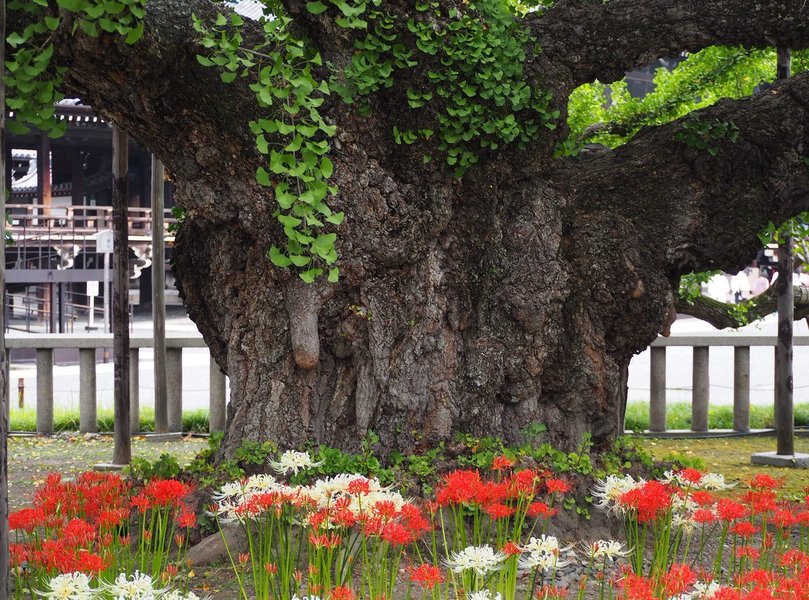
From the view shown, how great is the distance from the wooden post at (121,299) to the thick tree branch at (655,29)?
11.6 ft

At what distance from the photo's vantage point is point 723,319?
8.77m

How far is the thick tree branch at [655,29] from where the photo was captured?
4707mm

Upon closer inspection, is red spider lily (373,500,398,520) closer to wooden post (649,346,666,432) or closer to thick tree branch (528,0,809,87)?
thick tree branch (528,0,809,87)

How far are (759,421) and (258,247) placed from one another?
7.45m

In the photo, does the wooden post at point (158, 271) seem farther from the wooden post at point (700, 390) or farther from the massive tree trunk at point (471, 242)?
the wooden post at point (700, 390)

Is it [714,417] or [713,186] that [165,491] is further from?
[714,417]

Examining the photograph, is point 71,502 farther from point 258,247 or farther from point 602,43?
point 602,43

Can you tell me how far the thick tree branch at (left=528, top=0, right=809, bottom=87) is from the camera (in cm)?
471

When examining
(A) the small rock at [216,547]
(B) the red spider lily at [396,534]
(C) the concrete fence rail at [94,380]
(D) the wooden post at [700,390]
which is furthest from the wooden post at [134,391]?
(B) the red spider lily at [396,534]

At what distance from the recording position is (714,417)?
10.3 metres

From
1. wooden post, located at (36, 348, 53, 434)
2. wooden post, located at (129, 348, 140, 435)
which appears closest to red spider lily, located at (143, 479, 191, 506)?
wooden post, located at (129, 348, 140, 435)

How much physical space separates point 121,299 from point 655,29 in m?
4.34

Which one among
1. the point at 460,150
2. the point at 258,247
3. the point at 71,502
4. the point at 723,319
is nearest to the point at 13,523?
the point at 71,502

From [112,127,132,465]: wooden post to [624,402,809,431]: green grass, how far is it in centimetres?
522
